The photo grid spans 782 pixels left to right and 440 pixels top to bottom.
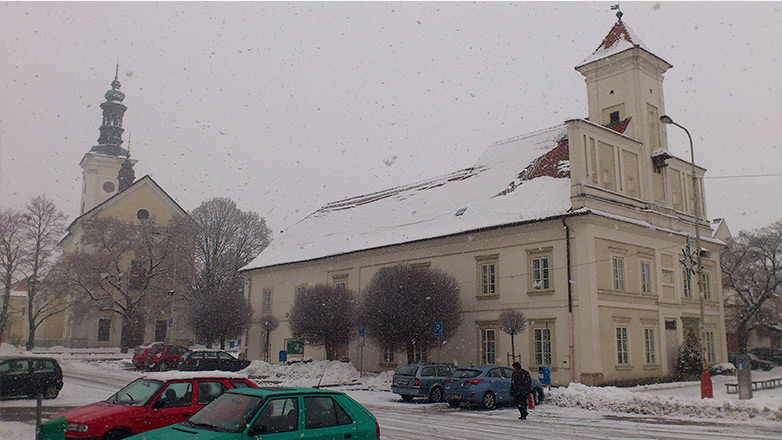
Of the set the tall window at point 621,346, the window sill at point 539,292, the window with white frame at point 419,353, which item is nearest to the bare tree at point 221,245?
the window with white frame at point 419,353

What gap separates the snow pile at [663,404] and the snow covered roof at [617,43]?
732 inches

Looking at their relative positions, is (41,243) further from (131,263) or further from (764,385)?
(764,385)

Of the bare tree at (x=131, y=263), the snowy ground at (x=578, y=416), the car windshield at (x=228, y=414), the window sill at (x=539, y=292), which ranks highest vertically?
the bare tree at (x=131, y=263)

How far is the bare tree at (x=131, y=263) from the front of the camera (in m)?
50.8

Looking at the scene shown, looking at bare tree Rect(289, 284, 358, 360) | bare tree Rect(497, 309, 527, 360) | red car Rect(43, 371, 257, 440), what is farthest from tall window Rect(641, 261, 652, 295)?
red car Rect(43, 371, 257, 440)

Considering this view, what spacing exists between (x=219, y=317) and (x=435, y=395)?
24182mm

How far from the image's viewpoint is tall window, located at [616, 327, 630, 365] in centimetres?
2675

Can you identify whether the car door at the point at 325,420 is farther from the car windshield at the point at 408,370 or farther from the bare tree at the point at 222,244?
the bare tree at the point at 222,244

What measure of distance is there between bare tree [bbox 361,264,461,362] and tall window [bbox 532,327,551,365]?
373 centimetres

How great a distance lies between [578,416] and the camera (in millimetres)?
Answer: 17766

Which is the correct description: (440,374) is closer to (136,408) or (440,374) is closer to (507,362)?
(507,362)

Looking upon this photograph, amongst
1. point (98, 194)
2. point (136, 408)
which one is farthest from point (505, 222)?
point (98, 194)

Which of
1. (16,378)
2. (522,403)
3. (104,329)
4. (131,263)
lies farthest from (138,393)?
(104,329)

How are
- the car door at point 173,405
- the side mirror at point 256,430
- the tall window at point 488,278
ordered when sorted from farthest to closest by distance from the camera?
the tall window at point 488,278, the car door at point 173,405, the side mirror at point 256,430
